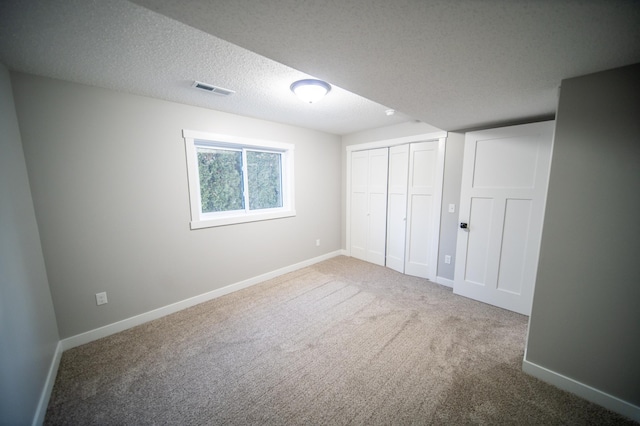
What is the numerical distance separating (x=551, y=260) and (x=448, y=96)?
1393 millimetres

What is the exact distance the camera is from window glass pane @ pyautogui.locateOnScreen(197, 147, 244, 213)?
279cm

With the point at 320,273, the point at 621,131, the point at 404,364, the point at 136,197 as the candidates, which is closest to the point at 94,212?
the point at 136,197

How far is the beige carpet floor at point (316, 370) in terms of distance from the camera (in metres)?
1.38

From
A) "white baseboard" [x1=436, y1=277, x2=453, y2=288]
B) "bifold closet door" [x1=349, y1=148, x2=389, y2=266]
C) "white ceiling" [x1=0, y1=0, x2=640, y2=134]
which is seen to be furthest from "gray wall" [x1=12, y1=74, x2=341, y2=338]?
"white baseboard" [x1=436, y1=277, x2=453, y2=288]

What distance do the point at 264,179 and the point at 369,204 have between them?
189 centimetres

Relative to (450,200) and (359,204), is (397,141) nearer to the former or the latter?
(450,200)

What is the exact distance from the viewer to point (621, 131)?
1289mm

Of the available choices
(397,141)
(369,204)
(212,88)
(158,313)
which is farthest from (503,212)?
(158,313)

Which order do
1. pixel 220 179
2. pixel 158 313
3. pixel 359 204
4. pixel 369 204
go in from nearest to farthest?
pixel 158 313
pixel 220 179
pixel 369 204
pixel 359 204

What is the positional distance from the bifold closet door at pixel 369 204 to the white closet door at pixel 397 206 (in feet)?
0.31

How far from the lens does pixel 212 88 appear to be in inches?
79.0

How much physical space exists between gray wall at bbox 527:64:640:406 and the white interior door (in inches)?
36.6

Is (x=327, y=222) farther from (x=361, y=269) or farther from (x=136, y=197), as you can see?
(x=136, y=197)

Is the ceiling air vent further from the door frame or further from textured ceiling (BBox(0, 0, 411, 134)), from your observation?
the door frame
